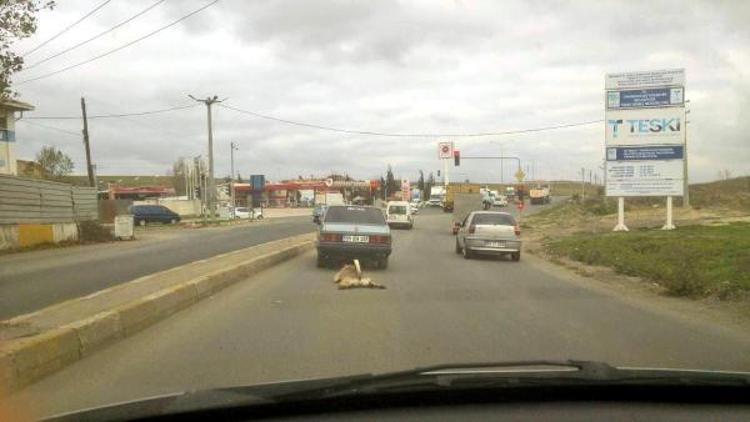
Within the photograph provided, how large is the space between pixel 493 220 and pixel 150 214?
43450mm

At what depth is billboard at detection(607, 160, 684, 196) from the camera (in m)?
35.9

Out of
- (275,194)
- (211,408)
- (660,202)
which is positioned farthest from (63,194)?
(275,194)

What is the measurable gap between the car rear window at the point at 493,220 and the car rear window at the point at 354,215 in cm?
414

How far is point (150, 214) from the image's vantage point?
201 ft

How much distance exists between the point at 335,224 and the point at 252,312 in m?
8.48

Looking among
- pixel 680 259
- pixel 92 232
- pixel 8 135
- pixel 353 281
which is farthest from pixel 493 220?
pixel 8 135

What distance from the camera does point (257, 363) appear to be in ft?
24.4

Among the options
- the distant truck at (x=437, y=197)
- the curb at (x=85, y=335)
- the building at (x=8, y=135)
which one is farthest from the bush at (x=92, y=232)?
the distant truck at (x=437, y=197)

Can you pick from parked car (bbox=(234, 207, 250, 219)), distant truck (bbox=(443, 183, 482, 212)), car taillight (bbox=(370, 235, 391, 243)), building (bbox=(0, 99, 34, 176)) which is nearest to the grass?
car taillight (bbox=(370, 235, 391, 243))

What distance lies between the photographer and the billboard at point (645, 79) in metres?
35.0

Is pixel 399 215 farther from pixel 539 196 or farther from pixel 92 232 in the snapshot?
pixel 539 196

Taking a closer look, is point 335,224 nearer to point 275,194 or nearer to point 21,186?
point 21,186

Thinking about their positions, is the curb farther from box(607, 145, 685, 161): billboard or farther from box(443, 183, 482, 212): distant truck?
box(443, 183, 482, 212): distant truck

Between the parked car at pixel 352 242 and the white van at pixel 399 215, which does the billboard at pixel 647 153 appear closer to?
the white van at pixel 399 215
